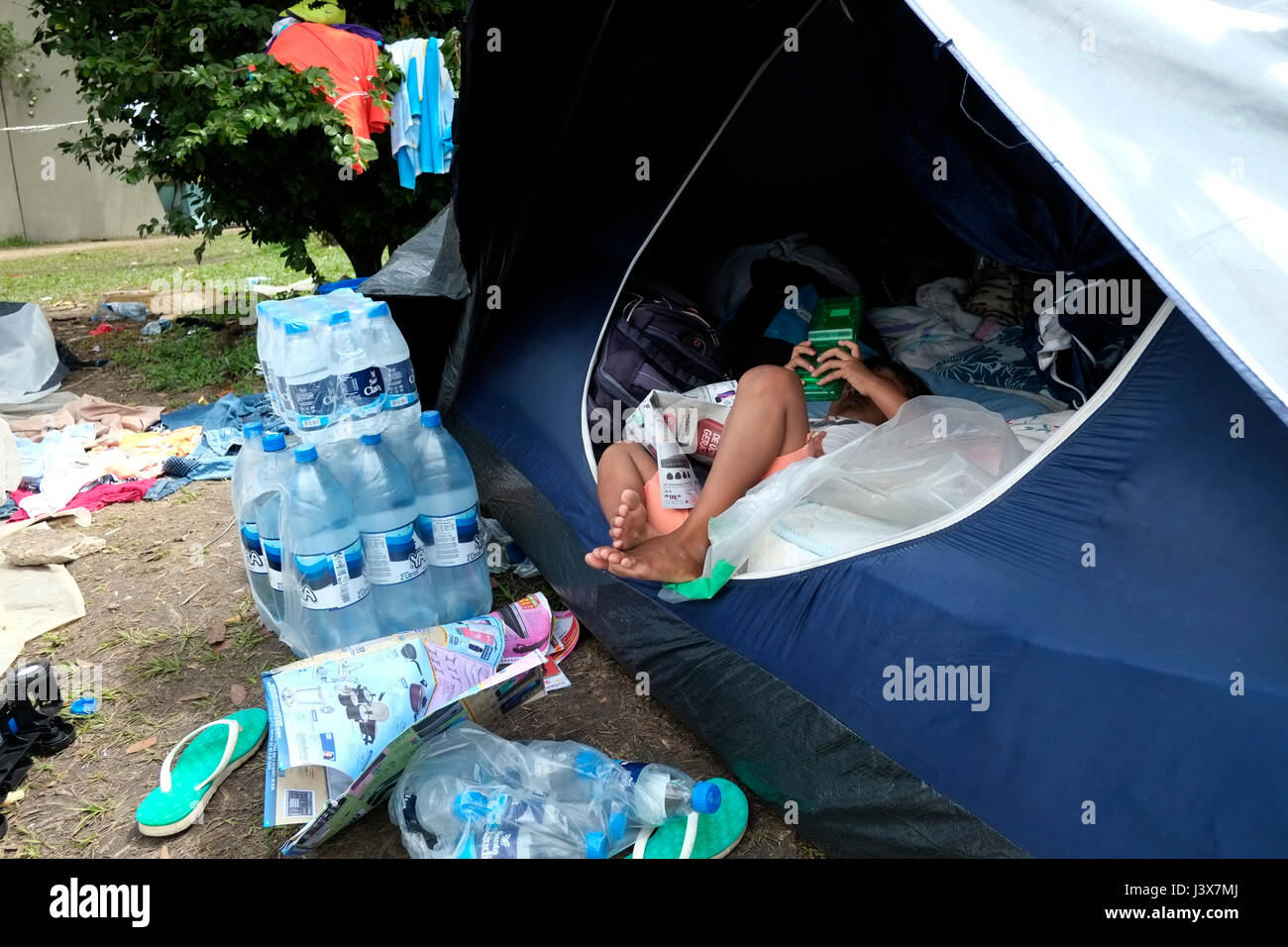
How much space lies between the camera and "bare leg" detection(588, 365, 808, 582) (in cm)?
178

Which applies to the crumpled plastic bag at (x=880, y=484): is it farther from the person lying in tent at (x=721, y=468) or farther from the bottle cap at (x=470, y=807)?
the bottle cap at (x=470, y=807)

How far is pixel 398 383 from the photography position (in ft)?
7.01

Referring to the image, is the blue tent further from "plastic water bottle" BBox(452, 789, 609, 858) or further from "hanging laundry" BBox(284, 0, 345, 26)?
"hanging laundry" BBox(284, 0, 345, 26)

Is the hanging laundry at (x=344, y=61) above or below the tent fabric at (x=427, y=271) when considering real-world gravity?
above

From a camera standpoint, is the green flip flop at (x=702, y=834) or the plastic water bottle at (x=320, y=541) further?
the plastic water bottle at (x=320, y=541)

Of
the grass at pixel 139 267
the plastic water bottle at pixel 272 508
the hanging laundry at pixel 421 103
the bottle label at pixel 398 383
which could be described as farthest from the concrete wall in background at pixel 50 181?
the plastic water bottle at pixel 272 508

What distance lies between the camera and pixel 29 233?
32.3 feet

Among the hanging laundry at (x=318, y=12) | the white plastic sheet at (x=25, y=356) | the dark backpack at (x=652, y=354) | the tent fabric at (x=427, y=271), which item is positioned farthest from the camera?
the hanging laundry at (x=318, y=12)

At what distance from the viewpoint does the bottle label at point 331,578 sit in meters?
1.80

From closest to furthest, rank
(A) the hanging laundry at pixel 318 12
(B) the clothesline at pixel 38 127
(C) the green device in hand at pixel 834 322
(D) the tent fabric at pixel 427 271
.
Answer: (D) the tent fabric at pixel 427 271 → (C) the green device in hand at pixel 834 322 → (A) the hanging laundry at pixel 318 12 → (B) the clothesline at pixel 38 127

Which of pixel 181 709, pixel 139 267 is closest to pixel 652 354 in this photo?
pixel 181 709

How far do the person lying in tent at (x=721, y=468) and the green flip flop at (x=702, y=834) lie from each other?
411 millimetres
